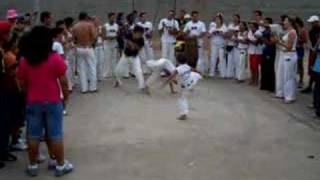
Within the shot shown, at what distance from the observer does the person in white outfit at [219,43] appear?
1781cm

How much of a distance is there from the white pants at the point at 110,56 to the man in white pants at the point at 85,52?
7.61 ft

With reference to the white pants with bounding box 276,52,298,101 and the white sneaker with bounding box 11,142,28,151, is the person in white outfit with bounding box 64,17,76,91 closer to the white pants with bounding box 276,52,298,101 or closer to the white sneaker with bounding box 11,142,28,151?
the white pants with bounding box 276,52,298,101

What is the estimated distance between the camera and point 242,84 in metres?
16.9

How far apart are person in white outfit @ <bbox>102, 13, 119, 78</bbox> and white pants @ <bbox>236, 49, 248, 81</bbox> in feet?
11.3

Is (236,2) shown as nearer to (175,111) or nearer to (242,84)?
(242,84)

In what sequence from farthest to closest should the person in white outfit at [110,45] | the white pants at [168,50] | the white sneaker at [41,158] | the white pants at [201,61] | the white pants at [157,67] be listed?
the white pants at [168,50], the white pants at [201,61], the person in white outfit at [110,45], the white pants at [157,67], the white sneaker at [41,158]

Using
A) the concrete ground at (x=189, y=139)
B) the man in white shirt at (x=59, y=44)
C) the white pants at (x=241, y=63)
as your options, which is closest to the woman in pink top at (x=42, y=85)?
the concrete ground at (x=189, y=139)

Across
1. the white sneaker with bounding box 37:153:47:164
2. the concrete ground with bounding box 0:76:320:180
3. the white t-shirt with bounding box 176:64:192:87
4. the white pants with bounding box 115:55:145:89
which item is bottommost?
the concrete ground with bounding box 0:76:320:180

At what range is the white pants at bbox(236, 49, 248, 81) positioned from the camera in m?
17.0

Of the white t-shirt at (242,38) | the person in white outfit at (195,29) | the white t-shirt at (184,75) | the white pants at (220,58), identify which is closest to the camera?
the white t-shirt at (184,75)

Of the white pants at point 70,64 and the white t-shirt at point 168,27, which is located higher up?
the white t-shirt at point 168,27

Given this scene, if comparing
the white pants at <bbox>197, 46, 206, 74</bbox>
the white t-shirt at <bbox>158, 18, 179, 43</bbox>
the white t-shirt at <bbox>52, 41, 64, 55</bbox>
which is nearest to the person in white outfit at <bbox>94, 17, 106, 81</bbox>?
the white t-shirt at <bbox>158, 18, 179, 43</bbox>

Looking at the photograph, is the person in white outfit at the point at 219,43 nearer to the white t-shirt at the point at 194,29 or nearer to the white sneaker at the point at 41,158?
the white t-shirt at the point at 194,29

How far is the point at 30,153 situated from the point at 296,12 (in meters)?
20.1
